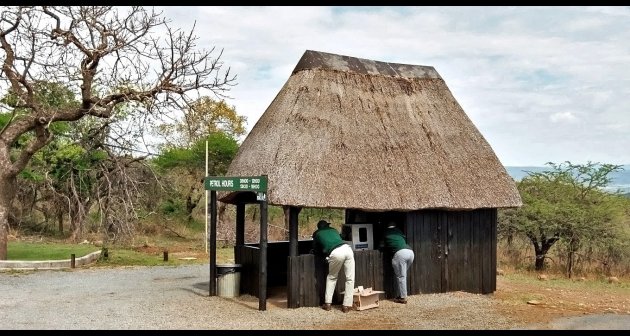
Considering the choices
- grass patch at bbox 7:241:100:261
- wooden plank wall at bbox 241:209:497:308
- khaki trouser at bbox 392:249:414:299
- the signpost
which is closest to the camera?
the signpost

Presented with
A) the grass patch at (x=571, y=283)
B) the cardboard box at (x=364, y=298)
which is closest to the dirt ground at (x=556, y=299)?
the grass patch at (x=571, y=283)

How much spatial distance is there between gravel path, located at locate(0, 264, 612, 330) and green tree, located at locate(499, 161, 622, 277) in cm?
972

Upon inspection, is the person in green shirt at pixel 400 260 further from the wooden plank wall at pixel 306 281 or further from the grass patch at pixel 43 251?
the grass patch at pixel 43 251

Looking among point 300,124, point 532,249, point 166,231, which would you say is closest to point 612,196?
point 532,249

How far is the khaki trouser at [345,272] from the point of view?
11.7 m

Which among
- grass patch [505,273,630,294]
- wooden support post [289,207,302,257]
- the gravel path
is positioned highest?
wooden support post [289,207,302,257]

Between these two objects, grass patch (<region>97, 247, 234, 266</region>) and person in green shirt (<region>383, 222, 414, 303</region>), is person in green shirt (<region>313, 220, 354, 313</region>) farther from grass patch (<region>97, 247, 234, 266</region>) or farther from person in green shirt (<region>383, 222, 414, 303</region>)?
grass patch (<region>97, 247, 234, 266</region>)

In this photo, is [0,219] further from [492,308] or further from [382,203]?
[492,308]

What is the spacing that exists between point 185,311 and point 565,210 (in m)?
15.3

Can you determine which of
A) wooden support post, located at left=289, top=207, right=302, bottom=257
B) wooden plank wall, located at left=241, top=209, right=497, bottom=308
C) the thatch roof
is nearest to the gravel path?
wooden plank wall, located at left=241, top=209, right=497, bottom=308

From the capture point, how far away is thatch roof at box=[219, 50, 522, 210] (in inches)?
493

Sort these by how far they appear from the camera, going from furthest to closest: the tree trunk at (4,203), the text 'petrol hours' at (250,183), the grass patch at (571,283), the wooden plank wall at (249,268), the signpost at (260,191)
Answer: the tree trunk at (4,203), the grass patch at (571,283), the wooden plank wall at (249,268), the text 'petrol hours' at (250,183), the signpost at (260,191)

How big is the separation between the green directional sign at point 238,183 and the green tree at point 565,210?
43.5 ft

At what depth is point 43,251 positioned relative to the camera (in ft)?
70.3
